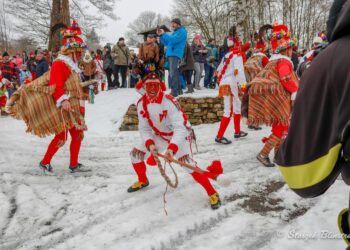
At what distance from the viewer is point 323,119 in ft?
3.76

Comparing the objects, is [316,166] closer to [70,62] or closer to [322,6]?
[70,62]

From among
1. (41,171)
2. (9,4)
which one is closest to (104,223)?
(41,171)

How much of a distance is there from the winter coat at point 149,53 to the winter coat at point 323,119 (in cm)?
261

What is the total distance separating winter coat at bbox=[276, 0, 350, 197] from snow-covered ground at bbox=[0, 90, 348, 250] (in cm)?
185

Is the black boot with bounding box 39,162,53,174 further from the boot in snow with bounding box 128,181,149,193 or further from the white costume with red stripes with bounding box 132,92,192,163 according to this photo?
the white costume with red stripes with bounding box 132,92,192,163

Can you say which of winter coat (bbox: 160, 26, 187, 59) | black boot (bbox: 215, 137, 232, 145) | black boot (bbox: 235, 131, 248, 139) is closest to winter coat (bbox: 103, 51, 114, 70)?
winter coat (bbox: 160, 26, 187, 59)

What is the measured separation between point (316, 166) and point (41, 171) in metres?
4.72

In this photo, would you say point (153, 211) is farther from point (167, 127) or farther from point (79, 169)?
point (79, 169)

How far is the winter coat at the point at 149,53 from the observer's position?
3.65 m

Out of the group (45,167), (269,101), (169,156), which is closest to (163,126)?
(169,156)

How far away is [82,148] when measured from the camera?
252 inches

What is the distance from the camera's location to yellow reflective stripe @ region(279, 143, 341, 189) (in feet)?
3.69

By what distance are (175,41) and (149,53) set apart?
458cm

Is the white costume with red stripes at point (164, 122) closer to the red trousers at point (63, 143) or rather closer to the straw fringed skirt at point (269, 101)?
the straw fringed skirt at point (269, 101)
